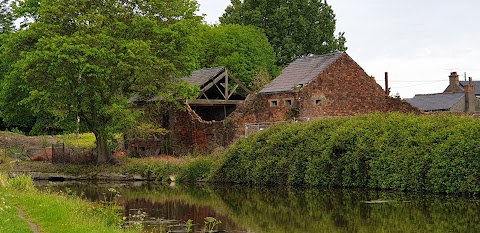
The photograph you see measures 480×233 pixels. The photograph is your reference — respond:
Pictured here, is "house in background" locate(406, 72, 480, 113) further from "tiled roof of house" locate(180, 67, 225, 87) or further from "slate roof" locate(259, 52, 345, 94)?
"tiled roof of house" locate(180, 67, 225, 87)

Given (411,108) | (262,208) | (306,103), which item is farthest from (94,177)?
(411,108)

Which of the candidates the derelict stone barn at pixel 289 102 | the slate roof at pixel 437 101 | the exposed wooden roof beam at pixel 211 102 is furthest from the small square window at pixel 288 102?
the slate roof at pixel 437 101

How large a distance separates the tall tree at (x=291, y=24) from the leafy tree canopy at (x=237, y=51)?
6.15 meters

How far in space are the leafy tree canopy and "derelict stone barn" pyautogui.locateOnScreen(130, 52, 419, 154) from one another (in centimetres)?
1501

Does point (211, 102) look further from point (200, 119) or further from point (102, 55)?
point (102, 55)

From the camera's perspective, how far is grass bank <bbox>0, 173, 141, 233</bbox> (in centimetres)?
1625

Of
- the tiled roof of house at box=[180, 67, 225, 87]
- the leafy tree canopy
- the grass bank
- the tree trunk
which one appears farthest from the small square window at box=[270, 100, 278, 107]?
the grass bank

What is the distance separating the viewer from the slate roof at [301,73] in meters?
49.9

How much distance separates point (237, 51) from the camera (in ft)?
231

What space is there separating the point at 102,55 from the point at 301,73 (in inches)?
620

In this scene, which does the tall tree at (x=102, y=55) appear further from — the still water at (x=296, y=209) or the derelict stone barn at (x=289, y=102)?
the still water at (x=296, y=209)

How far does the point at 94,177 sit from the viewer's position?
148ft

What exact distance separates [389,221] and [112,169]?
84.5 ft

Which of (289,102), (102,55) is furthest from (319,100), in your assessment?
(102,55)
